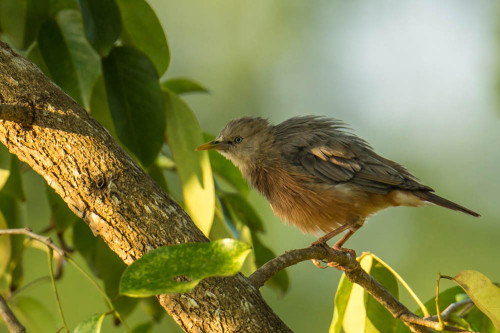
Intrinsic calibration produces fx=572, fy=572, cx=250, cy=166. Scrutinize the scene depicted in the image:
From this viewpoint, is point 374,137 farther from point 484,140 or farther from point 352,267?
point 352,267

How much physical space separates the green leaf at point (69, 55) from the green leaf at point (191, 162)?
1.43 ft

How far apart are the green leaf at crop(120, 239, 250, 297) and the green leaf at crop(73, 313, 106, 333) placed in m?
0.42

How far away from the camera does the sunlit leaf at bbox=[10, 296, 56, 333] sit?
2971mm

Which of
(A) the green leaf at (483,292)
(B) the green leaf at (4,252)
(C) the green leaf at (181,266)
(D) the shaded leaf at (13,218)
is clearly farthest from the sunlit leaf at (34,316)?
(A) the green leaf at (483,292)

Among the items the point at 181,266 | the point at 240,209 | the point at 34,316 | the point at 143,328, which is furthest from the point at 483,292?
the point at 34,316

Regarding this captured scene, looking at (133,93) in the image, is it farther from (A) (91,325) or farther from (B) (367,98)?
(B) (367,98)

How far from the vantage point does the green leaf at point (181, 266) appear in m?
1.43

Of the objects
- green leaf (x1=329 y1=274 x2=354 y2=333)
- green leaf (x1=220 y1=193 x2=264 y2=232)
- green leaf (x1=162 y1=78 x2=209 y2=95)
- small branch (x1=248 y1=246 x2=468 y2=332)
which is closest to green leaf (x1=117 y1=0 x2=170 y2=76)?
green leaf (x1=162 y1=78 x2=209 y2=95)

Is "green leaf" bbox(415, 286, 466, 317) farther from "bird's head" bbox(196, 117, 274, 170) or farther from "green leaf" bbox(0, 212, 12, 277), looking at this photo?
"green leaf" bbox(0, 212, 12, 277)

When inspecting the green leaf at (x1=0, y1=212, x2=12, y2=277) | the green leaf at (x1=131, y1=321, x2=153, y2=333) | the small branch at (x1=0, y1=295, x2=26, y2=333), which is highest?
the small branch at (x1=0, y1=295, x2=26, y2=333)

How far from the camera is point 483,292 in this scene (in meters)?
2.16

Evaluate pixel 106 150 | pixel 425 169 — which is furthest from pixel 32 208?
pixel 425 169

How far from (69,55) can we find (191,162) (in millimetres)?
889

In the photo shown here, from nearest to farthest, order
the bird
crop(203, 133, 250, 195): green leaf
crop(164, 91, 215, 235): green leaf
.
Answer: crop(164, 91, 215, 235): green leaf < the bird < crop(203, 133, 250, 195): green leaf
